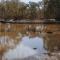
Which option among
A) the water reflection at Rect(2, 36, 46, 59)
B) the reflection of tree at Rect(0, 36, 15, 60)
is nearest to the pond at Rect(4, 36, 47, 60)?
the water reflection at Rect(2, 36, 46, 59)

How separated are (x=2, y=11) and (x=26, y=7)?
4.61 ft

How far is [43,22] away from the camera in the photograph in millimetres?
10414

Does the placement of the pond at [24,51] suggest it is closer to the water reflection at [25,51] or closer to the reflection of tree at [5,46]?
the water reflection at [25,51]

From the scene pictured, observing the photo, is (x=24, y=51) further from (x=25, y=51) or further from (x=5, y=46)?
(x=5, y=46)

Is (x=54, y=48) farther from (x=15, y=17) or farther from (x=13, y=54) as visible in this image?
(x=15, y=17)

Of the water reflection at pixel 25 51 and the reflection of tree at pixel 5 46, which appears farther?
the reflection of tree at pixel 5 46

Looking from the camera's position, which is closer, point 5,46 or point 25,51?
point 25,51

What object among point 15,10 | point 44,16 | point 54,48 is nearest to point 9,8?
point 15,10

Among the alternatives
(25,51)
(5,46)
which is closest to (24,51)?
(25,51)

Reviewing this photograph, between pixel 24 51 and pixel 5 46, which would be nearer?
pixel 24 51

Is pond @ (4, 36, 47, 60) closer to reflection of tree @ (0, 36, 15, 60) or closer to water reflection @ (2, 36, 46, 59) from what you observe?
water reflection @ (2, 36, 46, 59)

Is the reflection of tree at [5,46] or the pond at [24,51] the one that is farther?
the reflection of tree at [5,46]

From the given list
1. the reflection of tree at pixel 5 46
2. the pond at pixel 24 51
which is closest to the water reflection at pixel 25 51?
the pond at pixel 24 51

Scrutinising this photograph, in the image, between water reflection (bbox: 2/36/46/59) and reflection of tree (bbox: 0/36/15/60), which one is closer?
water reflection (bbox: 2/36/46/59)
